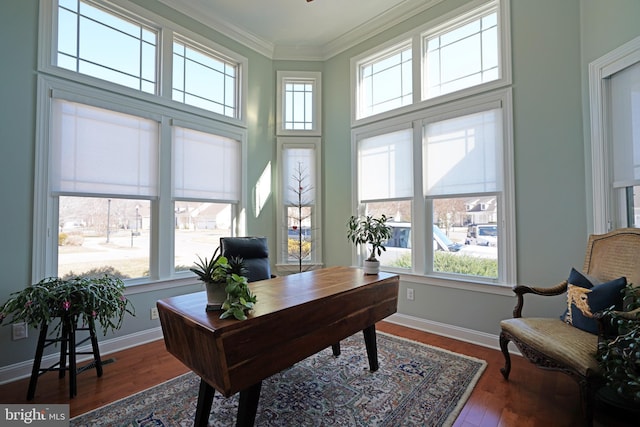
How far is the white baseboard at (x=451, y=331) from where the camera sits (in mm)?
2789

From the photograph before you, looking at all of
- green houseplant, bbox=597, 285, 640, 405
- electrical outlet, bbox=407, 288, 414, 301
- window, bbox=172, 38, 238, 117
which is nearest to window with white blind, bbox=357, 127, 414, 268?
electrical outlet, bbox=407, 288, 414, 301

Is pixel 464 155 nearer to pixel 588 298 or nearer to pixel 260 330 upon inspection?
pixel 588 298

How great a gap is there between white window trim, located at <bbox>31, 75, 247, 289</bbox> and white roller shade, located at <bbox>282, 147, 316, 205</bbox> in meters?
0.63

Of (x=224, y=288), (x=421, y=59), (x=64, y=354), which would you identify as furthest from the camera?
(x=421, y=59)

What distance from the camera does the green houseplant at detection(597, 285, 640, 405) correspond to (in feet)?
4.37

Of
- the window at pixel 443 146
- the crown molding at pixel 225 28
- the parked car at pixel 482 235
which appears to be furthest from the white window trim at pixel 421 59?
the parked car at pixel 482 235

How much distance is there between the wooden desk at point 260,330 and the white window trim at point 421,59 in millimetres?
2226

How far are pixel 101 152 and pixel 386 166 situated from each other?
9.99 feet

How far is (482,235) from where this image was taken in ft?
9.80

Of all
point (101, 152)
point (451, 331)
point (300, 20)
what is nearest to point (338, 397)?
point (451, 331)

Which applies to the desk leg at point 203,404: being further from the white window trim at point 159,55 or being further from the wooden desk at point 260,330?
the white window trim at point 159,55

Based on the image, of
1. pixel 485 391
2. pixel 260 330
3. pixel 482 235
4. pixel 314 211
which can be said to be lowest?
pixel 485 391

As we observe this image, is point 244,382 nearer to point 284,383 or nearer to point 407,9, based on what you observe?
point 284,383

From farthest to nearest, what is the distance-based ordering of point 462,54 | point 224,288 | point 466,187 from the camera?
1. point 462,54
2. point 466,187
3. point 224,288
